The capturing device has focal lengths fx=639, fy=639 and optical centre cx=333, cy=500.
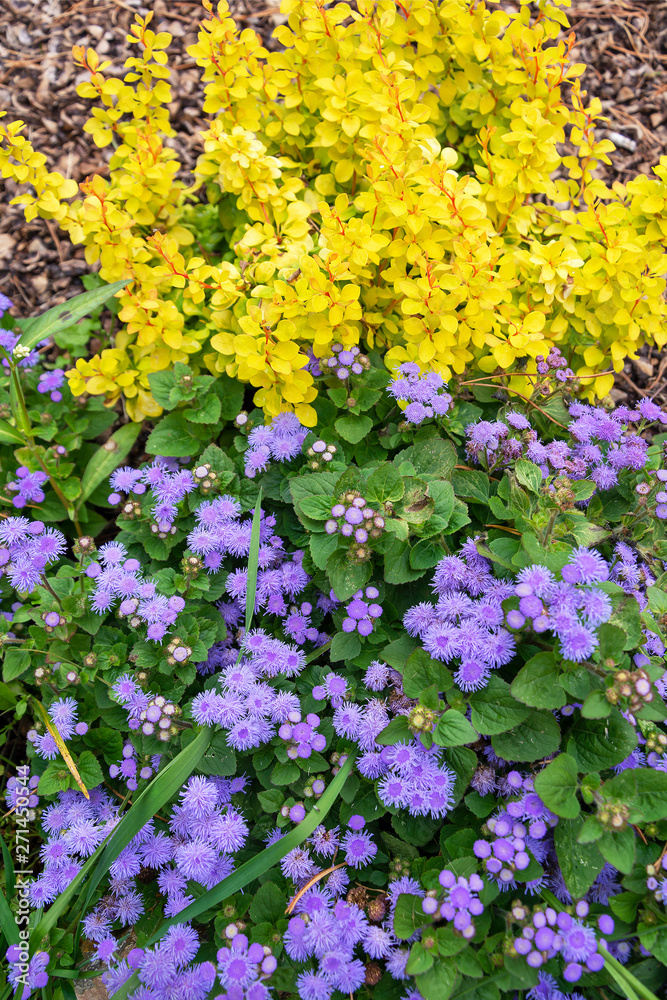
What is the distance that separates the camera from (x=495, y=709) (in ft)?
6.08

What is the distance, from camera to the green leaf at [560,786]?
1.71 meters

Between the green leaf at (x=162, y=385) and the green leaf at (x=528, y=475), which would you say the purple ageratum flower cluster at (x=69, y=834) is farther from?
the green leaf at (x=528, y=475)

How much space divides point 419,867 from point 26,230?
12.3ft

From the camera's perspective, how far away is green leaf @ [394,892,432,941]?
1750mm

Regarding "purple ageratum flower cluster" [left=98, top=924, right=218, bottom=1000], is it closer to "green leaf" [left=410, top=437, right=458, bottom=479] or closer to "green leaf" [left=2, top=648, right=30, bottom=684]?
"green leaf" [left=2, top=648, right=30, bottom=684]

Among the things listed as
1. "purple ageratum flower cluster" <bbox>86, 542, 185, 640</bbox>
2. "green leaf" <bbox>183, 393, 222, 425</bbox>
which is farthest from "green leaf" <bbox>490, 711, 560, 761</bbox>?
"green leaf" <bbox>183, 393, 222, 425</bbox>

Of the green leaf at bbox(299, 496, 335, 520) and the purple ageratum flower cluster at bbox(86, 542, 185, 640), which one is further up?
the green leaf at bbox(299, 496, 335, 520)

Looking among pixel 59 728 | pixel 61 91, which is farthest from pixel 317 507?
pixel 61 91

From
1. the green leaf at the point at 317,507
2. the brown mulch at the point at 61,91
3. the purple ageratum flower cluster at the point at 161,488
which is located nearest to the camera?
the green leaf at the point at 317,507

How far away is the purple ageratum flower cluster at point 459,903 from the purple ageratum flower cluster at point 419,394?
142 cm

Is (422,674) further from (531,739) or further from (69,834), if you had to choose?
(69,834)

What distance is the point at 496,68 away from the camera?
8.62 ft

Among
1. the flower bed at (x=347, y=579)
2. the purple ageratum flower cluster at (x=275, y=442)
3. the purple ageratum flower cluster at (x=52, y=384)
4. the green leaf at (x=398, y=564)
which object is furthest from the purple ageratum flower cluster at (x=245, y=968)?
the purple ageratum flower cluster at (x=52, y=384)

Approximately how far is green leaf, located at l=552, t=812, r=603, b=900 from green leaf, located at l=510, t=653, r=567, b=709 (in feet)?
1.17
